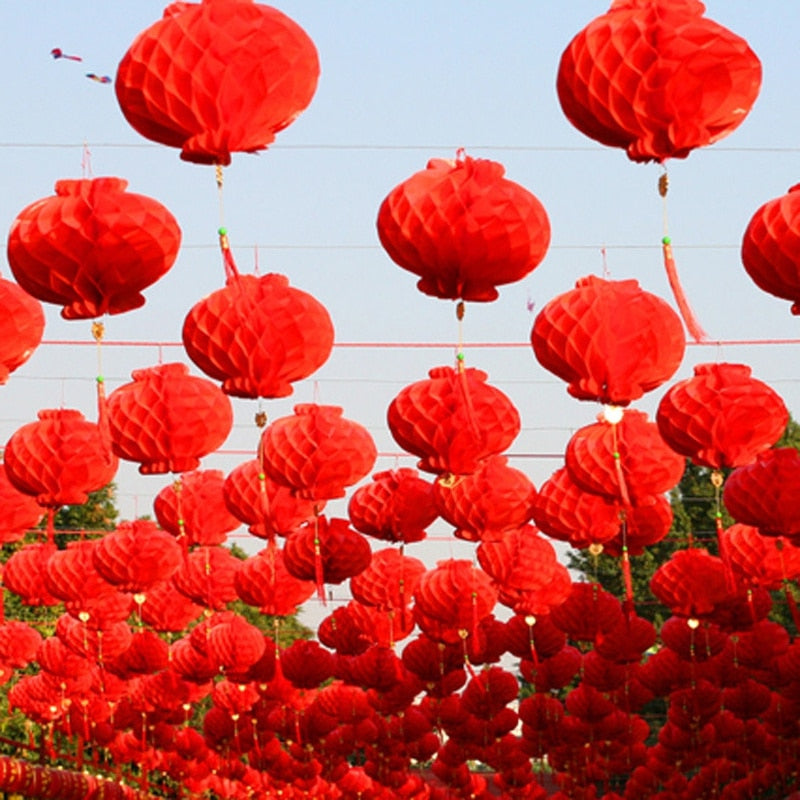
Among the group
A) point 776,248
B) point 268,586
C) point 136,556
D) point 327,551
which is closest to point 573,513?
point 327,551

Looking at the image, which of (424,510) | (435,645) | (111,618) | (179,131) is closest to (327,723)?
(435,645)

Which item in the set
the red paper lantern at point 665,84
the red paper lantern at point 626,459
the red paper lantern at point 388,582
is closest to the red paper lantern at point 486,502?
the red paper lantern at point 626,459

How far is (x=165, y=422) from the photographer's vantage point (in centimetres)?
828

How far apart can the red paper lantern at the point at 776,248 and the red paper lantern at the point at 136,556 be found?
566cm

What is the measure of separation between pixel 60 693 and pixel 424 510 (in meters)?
7.57

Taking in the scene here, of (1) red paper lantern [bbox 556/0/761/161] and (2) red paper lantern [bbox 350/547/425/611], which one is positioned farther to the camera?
(2) red paper lantern [bbox 350/547/425/611]

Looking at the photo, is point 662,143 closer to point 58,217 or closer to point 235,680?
point 58,217

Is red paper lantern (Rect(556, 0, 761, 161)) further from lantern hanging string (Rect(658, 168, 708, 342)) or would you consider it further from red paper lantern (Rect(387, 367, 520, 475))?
red paper lantern (Rect(387, 367, 520, 475))

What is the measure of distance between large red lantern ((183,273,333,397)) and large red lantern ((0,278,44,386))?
92cm

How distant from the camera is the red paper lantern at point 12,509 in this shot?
10.5 meters

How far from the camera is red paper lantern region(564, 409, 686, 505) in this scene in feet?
29.6

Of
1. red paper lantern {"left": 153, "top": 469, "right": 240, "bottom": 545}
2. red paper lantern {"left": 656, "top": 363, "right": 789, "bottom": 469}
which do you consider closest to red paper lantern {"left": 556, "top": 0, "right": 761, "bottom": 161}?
red paper lantern {"left": 656, "top": 363, "right": 789, "bottom": 469}

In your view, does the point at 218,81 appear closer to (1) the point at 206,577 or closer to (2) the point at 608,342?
(2) the point at 608,342

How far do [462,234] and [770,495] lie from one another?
3.31 meters
